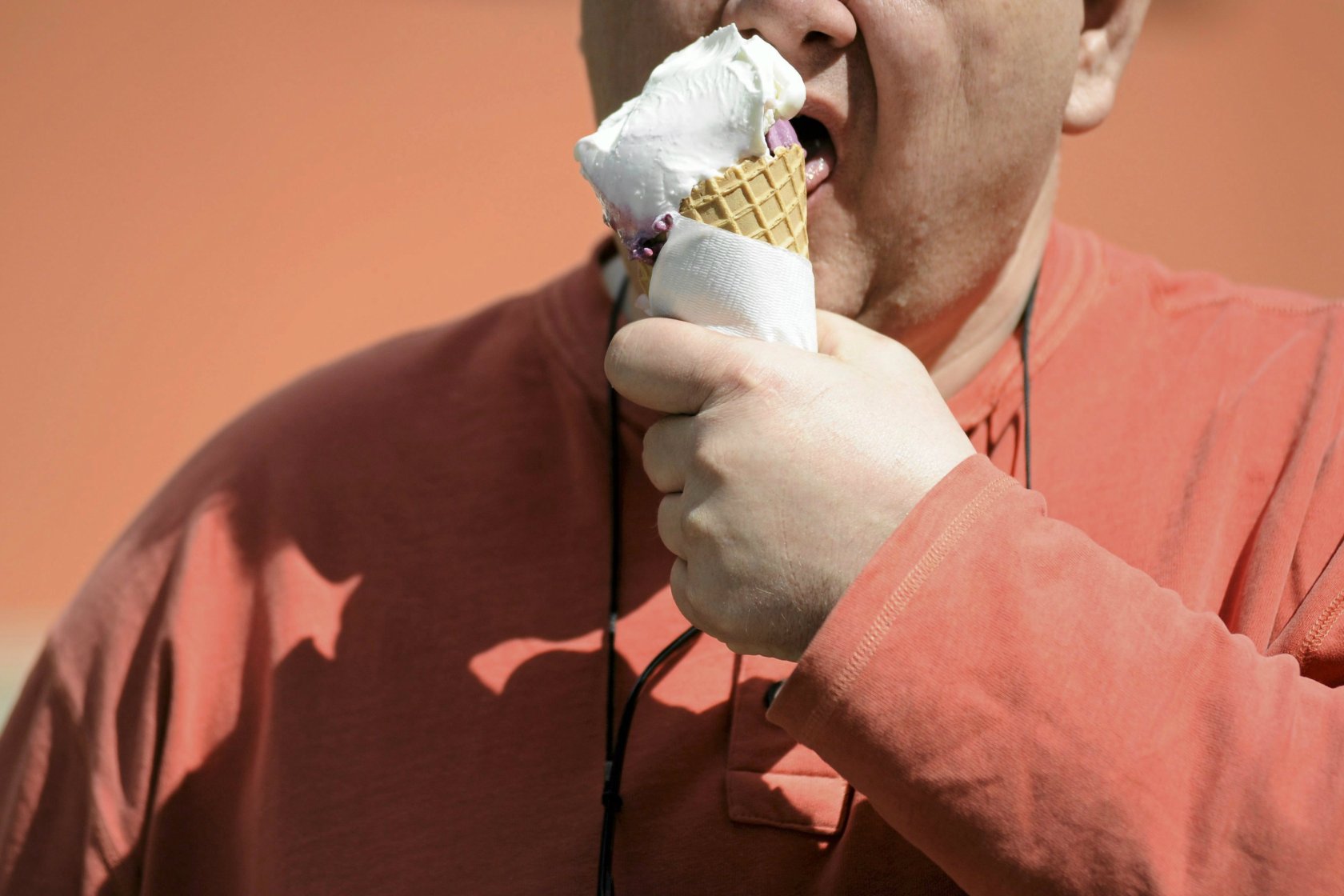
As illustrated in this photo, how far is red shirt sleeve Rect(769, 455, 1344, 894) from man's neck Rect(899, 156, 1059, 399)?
0.46m

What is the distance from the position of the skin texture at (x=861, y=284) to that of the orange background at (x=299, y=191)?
5514mm

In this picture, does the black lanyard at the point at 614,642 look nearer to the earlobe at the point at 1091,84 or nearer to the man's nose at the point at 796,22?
the earlobe at the point at 1091,84

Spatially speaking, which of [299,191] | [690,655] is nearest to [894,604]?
[690,655]

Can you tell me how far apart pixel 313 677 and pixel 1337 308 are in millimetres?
1151

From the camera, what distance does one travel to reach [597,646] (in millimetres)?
1303

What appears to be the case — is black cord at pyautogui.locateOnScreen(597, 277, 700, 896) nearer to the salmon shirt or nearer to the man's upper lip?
the salmon shirt

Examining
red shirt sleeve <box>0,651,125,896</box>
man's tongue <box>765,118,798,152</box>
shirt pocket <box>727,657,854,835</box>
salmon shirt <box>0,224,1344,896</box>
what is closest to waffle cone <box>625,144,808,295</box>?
man's tongue <box>765,118,798,152</box>

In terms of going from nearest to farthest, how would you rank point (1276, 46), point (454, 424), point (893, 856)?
1. point (893, 856)
2. point (454, 424)
3. point (1276, 46)

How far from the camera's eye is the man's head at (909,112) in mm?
1156

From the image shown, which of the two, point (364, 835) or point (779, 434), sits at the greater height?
point (779, 434)

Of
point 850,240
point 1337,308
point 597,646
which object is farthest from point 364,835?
point 1337,308

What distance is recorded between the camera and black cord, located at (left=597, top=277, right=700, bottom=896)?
1156 mm

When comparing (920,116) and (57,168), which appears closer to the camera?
(920,116)

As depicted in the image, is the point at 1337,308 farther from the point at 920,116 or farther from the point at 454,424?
the point at 454,424
